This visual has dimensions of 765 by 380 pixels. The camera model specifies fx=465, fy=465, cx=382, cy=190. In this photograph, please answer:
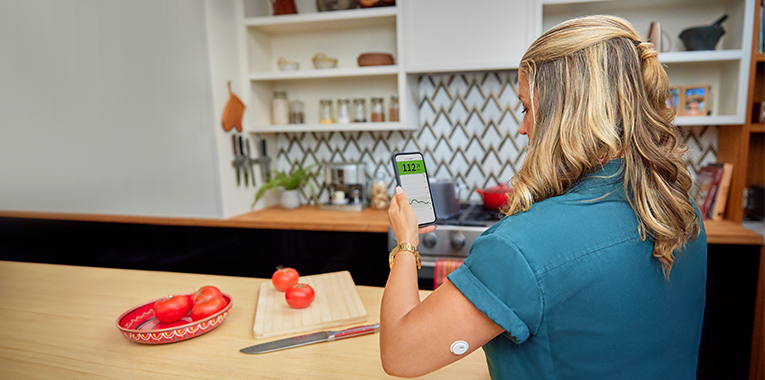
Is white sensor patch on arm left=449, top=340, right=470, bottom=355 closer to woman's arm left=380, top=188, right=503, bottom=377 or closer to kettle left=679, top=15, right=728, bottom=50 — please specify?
woman's arm left=380, top=188, right=503, bottom=377

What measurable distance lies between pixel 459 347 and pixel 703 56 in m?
2.27

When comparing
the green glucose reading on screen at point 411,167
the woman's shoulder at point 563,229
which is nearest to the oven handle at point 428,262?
the green glucose reading on screen at point 411,167

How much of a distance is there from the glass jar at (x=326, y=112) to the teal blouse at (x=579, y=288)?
228cm

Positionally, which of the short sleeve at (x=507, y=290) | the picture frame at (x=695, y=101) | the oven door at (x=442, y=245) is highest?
the picture frame at (x=695, y=101)

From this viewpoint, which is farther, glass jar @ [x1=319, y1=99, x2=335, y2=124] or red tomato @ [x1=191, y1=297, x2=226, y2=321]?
glass jar @ [x1=319, y1=99, x2=335, y2=124]

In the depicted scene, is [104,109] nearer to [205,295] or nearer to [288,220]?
[205,295]

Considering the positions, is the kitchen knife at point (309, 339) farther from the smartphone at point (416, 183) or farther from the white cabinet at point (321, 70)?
the white cabinet at point (321, 70)

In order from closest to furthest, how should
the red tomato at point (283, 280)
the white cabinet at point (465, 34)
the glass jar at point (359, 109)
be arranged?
1. the red tomato at point (283, 280)
2. the white cabinet at point (465, 34)
3. the glass jar at point (359, 109)

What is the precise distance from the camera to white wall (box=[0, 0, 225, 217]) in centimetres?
63

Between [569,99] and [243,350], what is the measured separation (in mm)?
862

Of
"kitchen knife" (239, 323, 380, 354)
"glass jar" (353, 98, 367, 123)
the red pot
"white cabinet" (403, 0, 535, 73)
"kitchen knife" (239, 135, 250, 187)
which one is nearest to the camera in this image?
"kitchen knife" (239, 323, 380, 354)

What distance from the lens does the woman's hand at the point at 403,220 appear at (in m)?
0.91

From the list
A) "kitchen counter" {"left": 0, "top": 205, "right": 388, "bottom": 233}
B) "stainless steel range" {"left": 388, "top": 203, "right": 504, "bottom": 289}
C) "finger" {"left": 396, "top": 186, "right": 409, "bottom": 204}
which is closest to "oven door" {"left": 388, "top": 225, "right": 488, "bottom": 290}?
"stainless steel range" {"left": 388, "top": 203, "right": 504, "bottom": 289}

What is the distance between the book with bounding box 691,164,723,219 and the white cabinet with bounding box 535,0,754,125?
255mm
